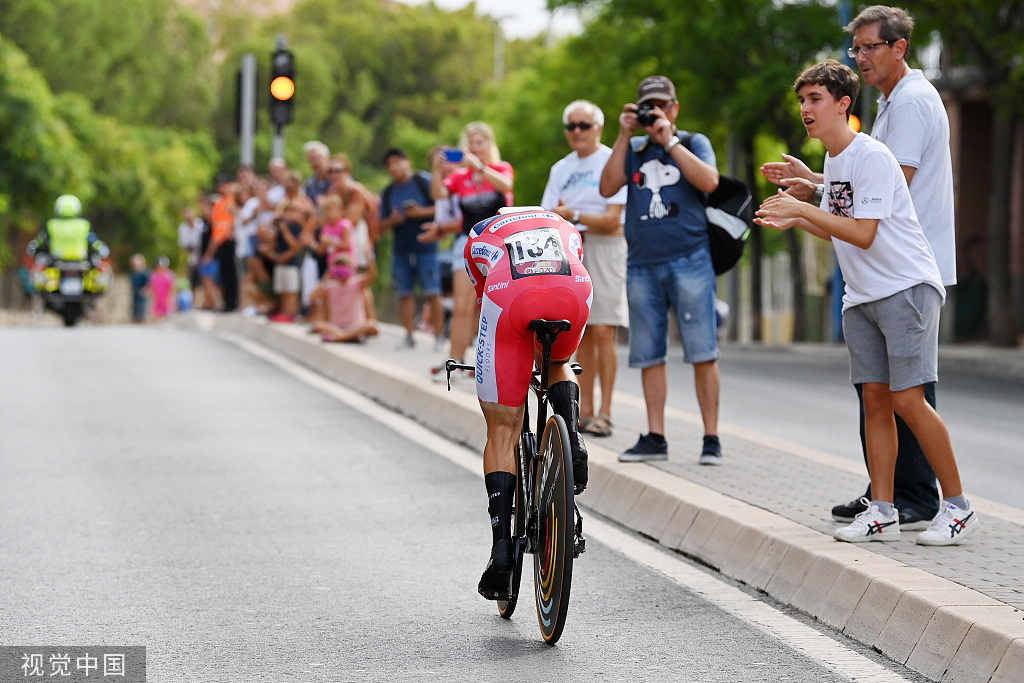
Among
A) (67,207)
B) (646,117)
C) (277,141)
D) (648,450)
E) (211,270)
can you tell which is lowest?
(648,450)

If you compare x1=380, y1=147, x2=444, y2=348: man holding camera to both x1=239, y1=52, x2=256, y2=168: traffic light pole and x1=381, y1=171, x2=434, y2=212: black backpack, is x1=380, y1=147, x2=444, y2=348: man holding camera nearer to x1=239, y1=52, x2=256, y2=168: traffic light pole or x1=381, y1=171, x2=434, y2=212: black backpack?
x1=381, y1=171, x2=434, y2=212: black backpack

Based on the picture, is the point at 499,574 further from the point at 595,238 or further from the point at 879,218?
the point at 595,238

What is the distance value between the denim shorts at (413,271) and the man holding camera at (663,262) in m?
7.19

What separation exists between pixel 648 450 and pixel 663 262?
102 cm

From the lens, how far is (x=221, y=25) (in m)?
94.2

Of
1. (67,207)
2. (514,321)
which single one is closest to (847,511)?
(514,321)

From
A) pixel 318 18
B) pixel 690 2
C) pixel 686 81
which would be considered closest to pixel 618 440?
pixel 690 2

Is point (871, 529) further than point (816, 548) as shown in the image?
Yes

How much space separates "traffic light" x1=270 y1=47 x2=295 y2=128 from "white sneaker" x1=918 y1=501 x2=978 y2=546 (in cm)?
1423

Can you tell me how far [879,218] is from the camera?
6109 mm

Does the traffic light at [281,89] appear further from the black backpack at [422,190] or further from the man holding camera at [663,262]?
the man holding camera at [663,262]

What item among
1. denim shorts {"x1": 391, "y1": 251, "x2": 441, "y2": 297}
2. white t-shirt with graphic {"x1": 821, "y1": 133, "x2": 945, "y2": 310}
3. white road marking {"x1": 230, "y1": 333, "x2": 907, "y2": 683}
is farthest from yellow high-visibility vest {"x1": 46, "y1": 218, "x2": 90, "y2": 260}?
white t-shirt with graphic {"x1": 821, "y1": 133, "x2": 945, "y2": 310}

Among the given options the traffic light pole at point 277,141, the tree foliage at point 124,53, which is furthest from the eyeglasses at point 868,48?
the tree foliage at point 124,53

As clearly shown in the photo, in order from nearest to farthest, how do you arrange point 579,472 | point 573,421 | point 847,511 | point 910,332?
point 579,472
point 573,421
point 910,332
point 847,511
